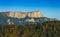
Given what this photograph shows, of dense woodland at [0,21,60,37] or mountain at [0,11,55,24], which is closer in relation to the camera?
dense woodland at [0,21,60,37]

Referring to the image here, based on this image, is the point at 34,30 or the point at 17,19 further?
the point at 17,19

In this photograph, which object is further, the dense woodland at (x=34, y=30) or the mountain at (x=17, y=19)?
the mountain at (x=17, y=19)

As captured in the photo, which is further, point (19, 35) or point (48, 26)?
point (48, 26)

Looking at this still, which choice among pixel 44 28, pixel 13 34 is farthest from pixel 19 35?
pixel 44 28

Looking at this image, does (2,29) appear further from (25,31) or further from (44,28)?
(44,28)

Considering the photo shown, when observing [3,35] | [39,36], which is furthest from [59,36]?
[3,35]

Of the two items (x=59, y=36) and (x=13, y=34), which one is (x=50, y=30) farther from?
(x=13, y=34)
